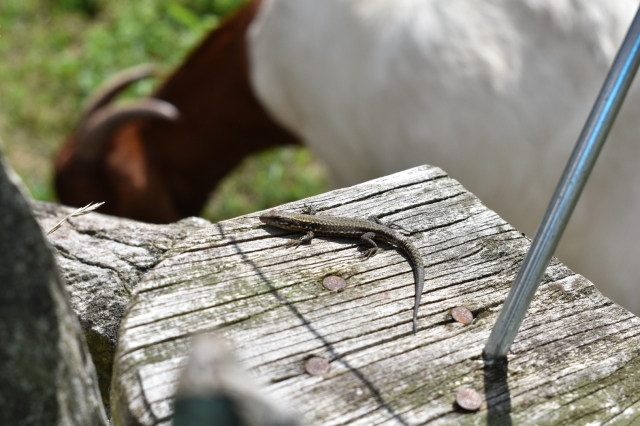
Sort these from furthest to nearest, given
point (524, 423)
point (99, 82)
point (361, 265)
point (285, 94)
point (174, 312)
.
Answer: point (99, 82)
point (285, 94)
point (361, 265)
point (174, 312)
point (524, 423)

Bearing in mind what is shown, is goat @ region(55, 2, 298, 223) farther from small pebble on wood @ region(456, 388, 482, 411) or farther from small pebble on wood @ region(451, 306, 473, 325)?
small pebble on wood @ region(456, 388, 482, 411)

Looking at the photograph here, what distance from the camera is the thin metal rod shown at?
1.38 metres

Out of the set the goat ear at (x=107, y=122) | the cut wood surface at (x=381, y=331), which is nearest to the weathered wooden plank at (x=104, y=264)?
the cut wood surface at (x=381, y=331)

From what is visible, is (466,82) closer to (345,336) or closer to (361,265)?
(361,265)

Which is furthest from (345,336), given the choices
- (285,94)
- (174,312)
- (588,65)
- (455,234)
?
(285,94)

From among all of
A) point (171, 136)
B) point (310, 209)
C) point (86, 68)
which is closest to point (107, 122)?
point (171, 136)

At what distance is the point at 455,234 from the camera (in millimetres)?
1926

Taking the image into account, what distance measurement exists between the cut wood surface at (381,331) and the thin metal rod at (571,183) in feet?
0.48

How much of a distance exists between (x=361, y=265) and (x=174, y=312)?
552 millimetres

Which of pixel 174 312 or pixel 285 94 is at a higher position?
pixel 174 312

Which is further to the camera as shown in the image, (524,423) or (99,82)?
(99,82)

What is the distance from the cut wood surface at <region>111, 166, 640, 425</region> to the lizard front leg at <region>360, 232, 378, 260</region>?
0.08 ft

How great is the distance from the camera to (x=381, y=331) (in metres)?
1.58

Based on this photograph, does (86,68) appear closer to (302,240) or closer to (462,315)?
(302,240)
